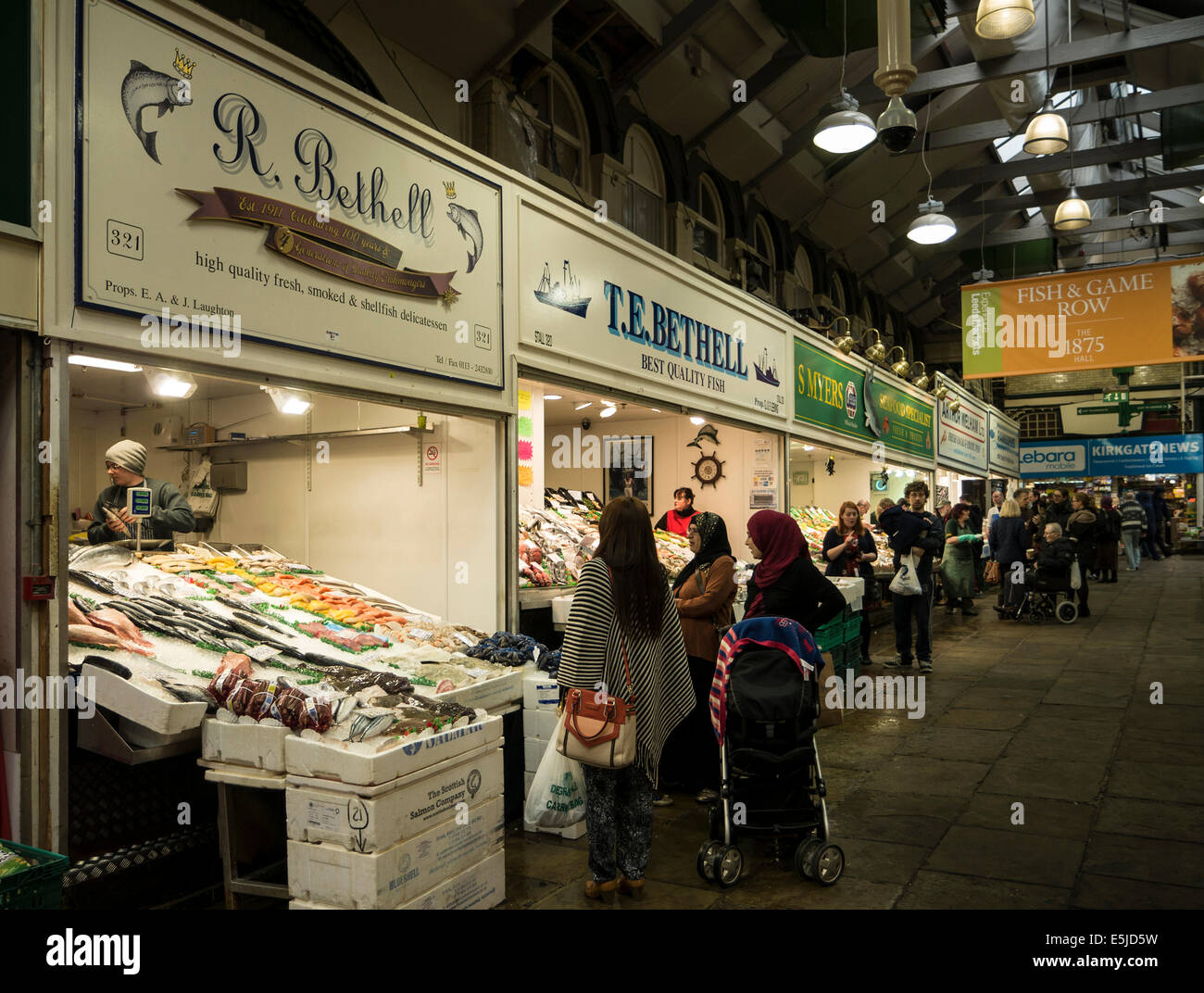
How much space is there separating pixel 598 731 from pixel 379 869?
3.11 ft

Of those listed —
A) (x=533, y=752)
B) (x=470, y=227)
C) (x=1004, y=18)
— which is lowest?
(x=533, y=752)

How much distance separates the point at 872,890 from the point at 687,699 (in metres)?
1.09

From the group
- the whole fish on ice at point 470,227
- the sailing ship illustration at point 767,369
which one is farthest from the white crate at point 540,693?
the sailing ship illustration at point 767,369

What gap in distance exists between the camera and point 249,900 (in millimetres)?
3443

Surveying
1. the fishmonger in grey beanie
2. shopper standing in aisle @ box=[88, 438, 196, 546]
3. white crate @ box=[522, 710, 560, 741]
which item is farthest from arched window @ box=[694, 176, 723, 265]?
white crate @ box=[522, 710, 560, 741]

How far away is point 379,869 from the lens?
9.53 ft

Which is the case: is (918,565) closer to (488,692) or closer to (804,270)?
(488,692)

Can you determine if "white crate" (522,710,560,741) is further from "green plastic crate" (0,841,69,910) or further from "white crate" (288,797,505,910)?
"green plastic crate" (0,841,69,910)

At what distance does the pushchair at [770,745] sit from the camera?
3.70 m

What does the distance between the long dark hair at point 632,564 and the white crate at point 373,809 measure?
0.92 m

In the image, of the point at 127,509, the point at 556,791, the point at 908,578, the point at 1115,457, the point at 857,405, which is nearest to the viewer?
the point at 556,791

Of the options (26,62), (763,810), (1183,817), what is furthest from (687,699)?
(26,62)
